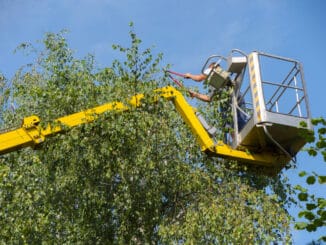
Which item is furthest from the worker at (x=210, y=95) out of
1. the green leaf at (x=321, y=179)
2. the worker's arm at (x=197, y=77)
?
the green leaf at (x=321, y=179)

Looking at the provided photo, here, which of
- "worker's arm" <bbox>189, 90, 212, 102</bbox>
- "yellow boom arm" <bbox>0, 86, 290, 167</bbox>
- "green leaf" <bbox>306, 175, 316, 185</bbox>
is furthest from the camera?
"worker's arm" <bbox>189, 90, 212, 102</bbox>

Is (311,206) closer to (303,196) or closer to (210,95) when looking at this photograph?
(303,196)

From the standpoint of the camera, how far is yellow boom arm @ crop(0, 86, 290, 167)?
1255 cm

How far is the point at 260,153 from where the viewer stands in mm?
14164

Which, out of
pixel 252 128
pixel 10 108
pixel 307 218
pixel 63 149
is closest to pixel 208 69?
pixel 252 128

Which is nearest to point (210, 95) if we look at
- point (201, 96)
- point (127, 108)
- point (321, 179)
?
point (201, 96)

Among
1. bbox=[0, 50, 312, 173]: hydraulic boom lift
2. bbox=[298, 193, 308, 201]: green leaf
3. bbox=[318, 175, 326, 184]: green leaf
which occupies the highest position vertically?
bbox=[0, 50, 312, 173]: hydraulic boom lift

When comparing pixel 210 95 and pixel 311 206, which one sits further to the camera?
pixel 210 95

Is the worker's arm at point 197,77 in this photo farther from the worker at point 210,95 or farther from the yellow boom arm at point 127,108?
the yellow boom arm at point 127,108

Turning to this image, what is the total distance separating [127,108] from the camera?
1292cm

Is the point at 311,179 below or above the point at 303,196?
above

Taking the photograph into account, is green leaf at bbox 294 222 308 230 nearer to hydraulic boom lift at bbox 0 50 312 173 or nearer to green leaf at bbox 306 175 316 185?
green leaf at bbox 306 175 316 185

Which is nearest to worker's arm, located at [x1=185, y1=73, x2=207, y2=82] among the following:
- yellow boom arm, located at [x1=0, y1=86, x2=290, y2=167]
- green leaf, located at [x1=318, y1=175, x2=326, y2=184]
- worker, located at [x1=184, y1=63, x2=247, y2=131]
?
worker, located at [x1=184, y1=63, x2=247, y2=131]

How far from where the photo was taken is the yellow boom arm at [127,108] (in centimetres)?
1255
